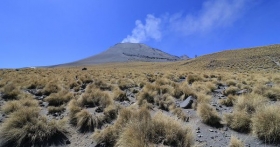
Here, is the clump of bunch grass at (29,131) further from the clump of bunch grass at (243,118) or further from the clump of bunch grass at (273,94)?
the clump of bunch grass at (273,94)

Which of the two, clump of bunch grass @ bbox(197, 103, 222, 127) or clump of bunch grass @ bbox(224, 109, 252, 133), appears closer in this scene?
clump of bunch grass @ bbox(224, 109, 252, 133)

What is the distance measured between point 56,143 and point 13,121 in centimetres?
143

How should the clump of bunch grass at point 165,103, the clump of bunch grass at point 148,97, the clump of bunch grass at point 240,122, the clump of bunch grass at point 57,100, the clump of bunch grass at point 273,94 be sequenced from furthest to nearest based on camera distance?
the clump of bunch grass at point 148,97
the clump of bunch grass at point 57,100
the clump of bunch grass at point 273,94
the clump of bunch grass at point 165,103
the clump of bunch grass at point 240,122

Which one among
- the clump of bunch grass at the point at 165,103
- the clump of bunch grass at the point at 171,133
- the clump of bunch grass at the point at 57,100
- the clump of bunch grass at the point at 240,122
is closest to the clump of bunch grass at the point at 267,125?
the clump of bunch grass at the point at 240,122

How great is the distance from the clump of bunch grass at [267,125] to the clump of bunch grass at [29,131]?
16.8 ft

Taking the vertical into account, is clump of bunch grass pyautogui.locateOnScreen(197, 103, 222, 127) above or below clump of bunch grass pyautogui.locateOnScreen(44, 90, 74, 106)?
below

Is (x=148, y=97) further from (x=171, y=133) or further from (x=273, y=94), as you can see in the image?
(x=273, y=94)

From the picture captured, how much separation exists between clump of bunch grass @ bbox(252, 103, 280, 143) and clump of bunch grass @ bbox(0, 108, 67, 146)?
16.8 ft

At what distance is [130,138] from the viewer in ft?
13.5

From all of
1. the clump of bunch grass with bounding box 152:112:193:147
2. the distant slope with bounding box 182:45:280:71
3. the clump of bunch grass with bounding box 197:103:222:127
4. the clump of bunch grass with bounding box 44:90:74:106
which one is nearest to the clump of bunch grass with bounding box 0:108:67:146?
the clump of bunch grass with bounding box 44:90:74:106

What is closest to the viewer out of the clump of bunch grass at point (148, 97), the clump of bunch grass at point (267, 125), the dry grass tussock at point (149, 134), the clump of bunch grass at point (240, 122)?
the dry grass tussock at point (149, 134)

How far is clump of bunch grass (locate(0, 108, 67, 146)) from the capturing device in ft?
15.9

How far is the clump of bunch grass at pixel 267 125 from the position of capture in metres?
4.22

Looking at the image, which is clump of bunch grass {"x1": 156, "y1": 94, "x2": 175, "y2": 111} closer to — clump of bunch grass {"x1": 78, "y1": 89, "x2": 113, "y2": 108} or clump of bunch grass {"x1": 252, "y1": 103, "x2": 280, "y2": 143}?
clump of bunch grass {"x1": 78, "y1": 89, "x2": 113, "y2": 108}
